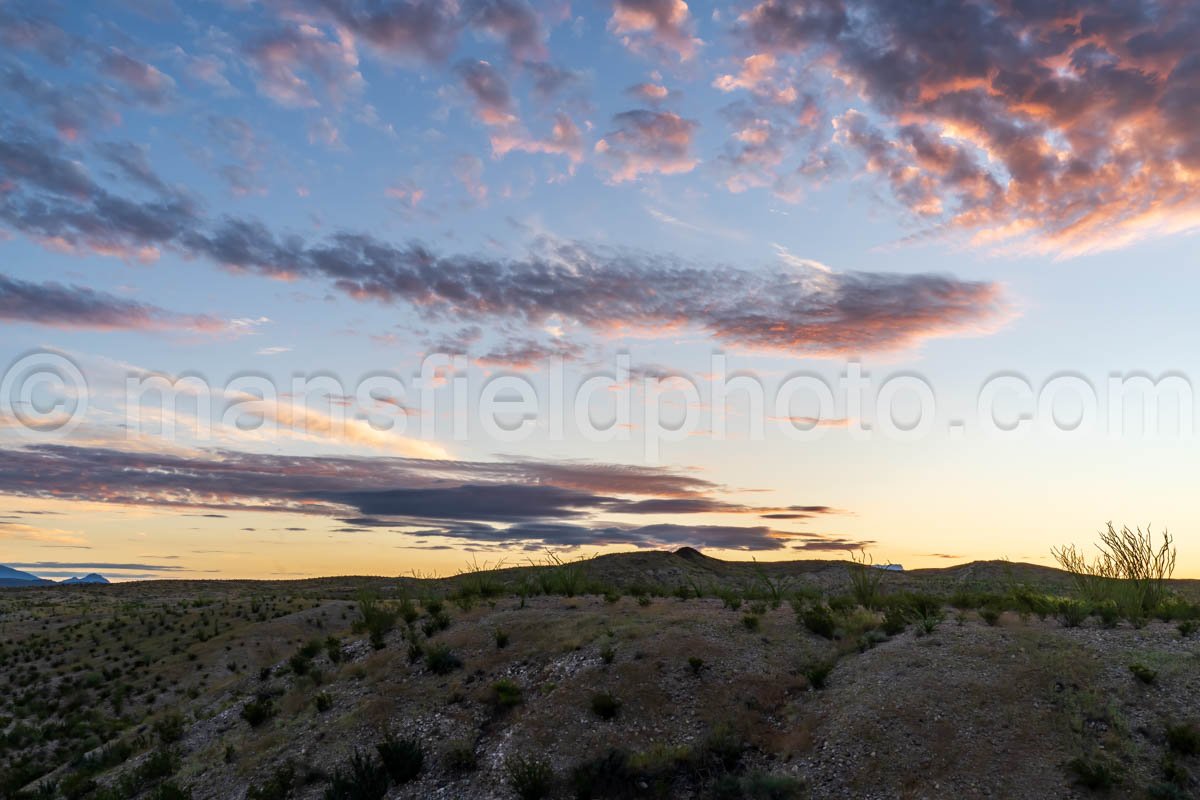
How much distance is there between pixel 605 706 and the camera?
17.3 meters

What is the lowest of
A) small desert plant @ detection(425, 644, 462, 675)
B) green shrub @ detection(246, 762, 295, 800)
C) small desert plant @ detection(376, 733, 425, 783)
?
green shrub @ detection(246, 762, 295, 800)

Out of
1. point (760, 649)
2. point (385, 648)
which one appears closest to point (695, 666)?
point (760, 649)

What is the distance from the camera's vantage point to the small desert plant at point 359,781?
16.4m

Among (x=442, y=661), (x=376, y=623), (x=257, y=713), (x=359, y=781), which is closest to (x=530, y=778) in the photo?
(x=359, y=781)

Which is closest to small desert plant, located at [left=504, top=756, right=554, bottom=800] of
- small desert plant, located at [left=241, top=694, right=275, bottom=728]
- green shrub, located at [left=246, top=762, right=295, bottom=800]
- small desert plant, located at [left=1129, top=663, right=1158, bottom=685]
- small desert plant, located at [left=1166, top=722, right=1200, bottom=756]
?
green shrub, located at [left=246, top=762, right=295, bottom=800]

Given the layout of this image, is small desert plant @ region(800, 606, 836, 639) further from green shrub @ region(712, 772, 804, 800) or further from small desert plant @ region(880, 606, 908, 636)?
green shrub @ region(712, 772, 804, 800)

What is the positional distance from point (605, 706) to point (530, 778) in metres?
2.58

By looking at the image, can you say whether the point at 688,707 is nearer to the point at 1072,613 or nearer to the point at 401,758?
the point at 401,758

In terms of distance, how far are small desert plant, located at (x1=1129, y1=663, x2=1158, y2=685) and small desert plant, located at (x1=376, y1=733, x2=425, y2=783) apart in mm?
15734

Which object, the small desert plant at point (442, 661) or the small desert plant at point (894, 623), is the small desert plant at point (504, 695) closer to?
the small desert plant at point (442, 661)

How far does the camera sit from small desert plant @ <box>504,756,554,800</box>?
1520 centimetres

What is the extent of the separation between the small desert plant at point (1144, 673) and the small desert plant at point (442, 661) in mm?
16238

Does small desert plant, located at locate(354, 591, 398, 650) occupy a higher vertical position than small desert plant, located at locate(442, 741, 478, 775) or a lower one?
higher

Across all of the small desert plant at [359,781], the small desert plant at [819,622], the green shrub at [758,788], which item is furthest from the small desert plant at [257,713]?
the small desert plant at [819,622]
